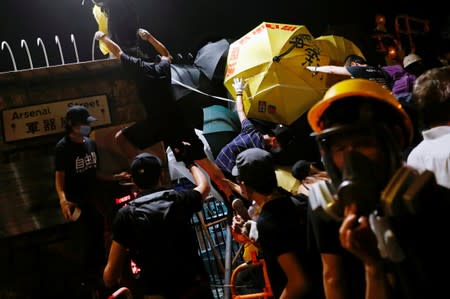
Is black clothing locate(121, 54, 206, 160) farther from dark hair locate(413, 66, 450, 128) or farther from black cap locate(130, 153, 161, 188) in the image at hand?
dark hair locate(413, 66, 450, 128)

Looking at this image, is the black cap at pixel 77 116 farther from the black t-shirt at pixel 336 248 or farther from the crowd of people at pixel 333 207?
the black t-shirt at pixel 336 248

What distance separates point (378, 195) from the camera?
1794mm

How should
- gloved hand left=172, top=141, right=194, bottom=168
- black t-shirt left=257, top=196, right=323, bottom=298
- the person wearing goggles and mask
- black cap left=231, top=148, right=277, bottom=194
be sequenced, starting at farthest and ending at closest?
gloved hand left=172, top=141, right=194, bottom=168, black cap left=231, top=148, right=277, bottom=194, black t-shirt left=257, top=196, right=323, bottom=298, the person wearing goggles and mask

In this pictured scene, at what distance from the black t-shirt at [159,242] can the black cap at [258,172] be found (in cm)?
88

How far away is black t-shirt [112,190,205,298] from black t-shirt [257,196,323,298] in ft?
3.34

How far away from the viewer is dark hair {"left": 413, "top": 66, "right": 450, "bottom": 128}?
3.07 metres

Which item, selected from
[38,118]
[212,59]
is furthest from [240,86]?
[38,118]

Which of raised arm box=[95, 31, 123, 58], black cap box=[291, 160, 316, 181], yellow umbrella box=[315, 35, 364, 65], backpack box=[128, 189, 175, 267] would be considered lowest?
black cap box=[291, 160, 316, 181]

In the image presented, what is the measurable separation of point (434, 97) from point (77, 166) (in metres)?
5.09

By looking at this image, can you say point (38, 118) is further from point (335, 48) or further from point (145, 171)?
point (335, 48)

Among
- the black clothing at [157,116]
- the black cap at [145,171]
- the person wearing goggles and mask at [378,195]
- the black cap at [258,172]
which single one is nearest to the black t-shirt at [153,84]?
the black clothing at [157,116]

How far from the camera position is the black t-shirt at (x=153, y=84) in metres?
6.85

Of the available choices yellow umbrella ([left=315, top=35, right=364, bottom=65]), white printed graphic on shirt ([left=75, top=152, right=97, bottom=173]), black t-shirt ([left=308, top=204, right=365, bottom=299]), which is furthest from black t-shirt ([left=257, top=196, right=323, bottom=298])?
yellow umbrella ([left=315, top=35, right=364, bottom=65])

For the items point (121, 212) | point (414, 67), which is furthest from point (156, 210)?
point (414, 67)
